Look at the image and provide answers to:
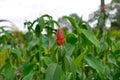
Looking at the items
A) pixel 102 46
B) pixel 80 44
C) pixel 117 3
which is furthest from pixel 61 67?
pixel 117 3

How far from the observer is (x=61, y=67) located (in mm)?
1740

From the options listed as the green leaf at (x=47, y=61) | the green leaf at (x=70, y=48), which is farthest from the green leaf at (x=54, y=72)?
the green leaf at (x=47, y=61)

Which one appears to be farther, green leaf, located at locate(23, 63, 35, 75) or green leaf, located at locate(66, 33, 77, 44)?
green leaf, located at locate(23, 63, 35, 75)

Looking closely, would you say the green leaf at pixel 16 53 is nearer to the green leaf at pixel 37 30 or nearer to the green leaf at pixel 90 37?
the green leaf at pixel 37 30

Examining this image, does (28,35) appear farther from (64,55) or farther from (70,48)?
(64,55)

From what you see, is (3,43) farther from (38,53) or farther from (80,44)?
(80,44)

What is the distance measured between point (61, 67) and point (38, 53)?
591 mm

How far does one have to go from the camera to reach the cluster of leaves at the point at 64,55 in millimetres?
1755

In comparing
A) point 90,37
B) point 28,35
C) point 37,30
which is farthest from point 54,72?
point 28,35

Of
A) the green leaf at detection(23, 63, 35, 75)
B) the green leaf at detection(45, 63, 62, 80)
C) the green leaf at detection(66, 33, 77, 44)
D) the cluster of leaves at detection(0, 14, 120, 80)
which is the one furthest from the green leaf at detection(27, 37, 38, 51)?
the green leaf at detection(45, 63, 62, 80)

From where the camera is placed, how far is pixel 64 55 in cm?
169

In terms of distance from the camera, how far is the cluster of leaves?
1.75 metres

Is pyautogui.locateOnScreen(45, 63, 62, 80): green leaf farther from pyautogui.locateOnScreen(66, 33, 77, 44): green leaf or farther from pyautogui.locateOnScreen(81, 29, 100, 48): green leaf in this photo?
pyautogui.locateOnScreen(66, 33, 77, 44): green leaf

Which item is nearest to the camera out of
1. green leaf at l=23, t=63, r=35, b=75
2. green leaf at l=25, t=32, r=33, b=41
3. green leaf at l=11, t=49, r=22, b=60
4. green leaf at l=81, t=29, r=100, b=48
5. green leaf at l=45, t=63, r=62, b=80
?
green leaf at l=45, t=63, r=62, b=80
